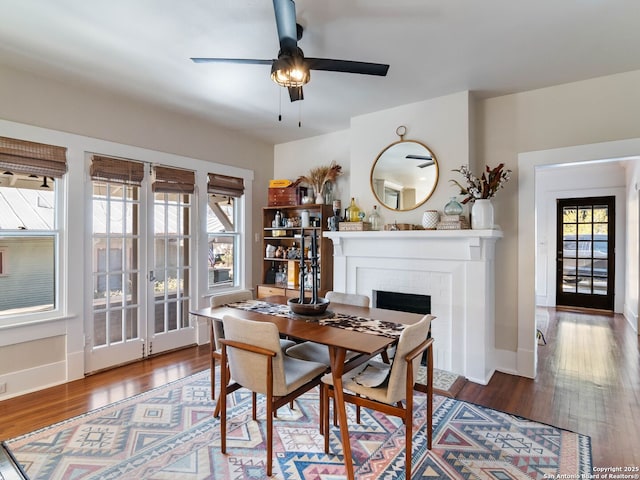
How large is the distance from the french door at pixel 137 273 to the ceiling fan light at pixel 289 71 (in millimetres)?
2420

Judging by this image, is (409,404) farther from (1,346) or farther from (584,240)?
(584,240)

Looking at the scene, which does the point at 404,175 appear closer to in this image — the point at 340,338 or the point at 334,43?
the point at 334,43

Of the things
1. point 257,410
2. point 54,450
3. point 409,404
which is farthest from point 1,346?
point 409,404

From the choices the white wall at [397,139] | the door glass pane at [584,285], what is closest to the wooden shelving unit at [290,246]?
the white wall at [397,139]

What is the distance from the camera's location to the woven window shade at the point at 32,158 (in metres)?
2.83

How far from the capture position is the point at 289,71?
1984mm

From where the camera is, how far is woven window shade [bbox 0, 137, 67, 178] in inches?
112

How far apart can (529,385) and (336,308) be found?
6.47 ft

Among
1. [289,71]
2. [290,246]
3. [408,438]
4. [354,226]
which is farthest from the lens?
[290,246]

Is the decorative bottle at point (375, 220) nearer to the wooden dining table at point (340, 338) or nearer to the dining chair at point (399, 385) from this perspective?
the wooden dining table at point (340, 338)

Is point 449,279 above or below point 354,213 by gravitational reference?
below

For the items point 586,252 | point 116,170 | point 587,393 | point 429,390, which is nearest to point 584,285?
point 586,252

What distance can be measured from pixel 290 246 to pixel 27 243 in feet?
9.47

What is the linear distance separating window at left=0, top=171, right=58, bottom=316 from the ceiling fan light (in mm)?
2500
